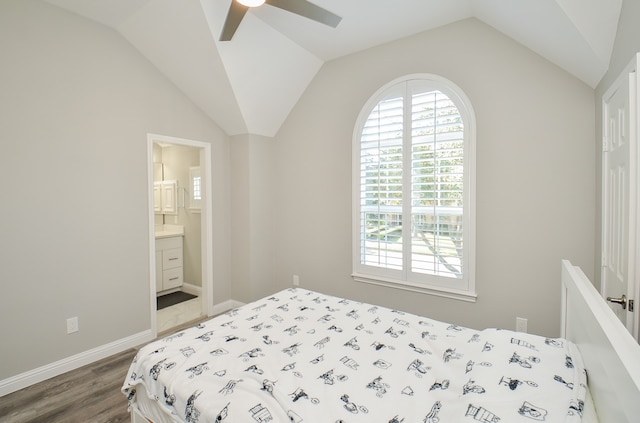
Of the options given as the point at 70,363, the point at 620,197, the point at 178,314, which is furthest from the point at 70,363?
the point at 620,197

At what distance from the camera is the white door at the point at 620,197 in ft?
4.05

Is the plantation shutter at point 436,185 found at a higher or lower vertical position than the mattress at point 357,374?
higher

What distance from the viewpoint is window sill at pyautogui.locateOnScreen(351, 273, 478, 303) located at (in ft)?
8.62

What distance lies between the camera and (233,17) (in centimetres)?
202

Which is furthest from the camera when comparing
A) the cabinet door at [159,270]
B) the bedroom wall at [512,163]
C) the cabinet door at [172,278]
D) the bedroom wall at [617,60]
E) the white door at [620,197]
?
the cabinet door at [172,278]

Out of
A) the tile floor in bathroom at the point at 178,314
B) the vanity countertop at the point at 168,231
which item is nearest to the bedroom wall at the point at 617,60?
the tile floor in bathroom at the point at 178,314

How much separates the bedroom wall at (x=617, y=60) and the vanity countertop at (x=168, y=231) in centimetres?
457

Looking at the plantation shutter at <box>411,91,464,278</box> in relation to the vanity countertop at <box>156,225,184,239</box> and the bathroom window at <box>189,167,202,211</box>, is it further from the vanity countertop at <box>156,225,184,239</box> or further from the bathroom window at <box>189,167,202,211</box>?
the vanity countertop at <box>156,225,184,239</box>

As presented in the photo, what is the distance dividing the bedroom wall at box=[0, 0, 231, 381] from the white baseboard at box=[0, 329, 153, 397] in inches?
1.7

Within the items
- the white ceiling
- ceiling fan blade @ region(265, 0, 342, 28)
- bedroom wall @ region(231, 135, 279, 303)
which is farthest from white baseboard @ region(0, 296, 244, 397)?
ceiling fan blade @ region(265, 0, 342, 28)

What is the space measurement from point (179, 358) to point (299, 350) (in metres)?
0.60

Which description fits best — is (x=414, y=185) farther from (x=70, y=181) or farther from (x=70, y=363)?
(x=70, y=363)

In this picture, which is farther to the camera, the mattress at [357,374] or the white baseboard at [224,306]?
the white baseboard at [224,306]

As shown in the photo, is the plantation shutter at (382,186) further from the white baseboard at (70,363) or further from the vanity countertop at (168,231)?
the vanity countertop at (168,231)
